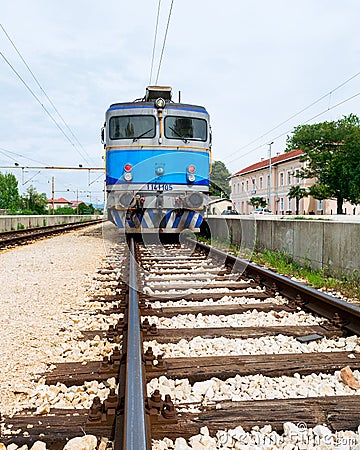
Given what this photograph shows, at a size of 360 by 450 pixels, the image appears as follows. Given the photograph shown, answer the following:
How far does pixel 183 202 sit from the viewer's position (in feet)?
Answer: 34.6

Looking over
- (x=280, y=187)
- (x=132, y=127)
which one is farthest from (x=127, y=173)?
(x=280, y=187)

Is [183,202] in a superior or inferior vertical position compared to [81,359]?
superior

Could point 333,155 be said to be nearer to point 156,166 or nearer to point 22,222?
point 22,222

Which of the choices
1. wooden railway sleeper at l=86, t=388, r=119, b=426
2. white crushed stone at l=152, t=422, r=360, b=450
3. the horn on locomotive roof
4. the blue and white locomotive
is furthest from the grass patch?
the horn on locomotive roof

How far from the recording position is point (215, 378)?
2736 mm

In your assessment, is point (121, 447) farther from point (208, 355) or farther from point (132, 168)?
point (132, 168)

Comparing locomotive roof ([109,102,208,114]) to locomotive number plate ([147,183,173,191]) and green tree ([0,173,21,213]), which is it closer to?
locomotive number plate ([147,183,173,191])

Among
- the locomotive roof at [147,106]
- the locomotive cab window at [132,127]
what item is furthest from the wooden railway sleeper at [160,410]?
the locomotive roof at [147,106]

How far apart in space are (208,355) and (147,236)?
10.0 metres

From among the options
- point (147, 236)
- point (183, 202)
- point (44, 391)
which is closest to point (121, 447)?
point (44, 391)

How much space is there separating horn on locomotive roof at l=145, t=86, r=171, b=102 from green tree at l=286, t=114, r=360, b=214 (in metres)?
31.9

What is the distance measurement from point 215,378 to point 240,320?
1460 mm

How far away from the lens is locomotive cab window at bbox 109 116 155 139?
1076cm

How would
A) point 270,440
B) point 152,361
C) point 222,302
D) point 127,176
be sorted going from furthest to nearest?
1. point 127,176
2. point 222,302
3. point 152,361
4. point 270,440
